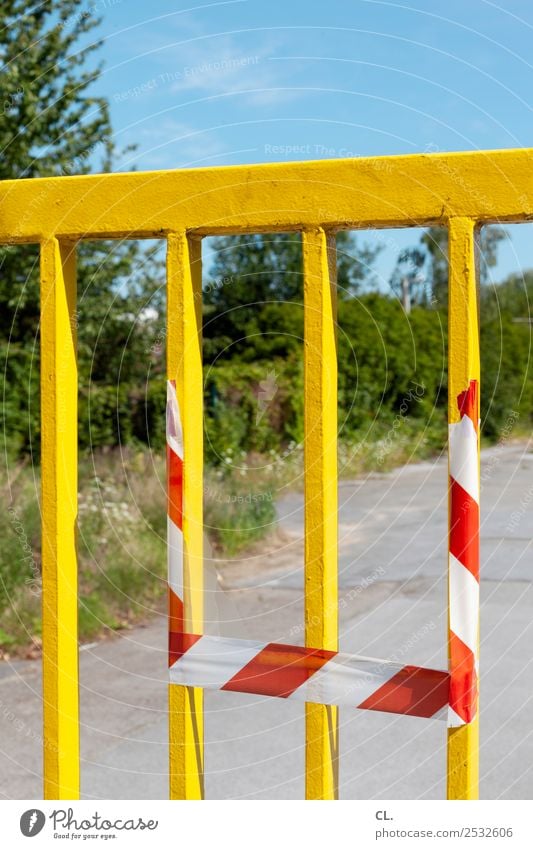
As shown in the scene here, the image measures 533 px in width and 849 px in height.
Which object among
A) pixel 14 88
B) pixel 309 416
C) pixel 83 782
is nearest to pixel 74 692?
pixel 309 416

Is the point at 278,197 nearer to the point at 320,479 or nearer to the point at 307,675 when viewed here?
the point at 320,479

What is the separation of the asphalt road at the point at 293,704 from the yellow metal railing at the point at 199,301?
0.82 ft

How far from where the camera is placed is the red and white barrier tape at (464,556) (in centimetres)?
141

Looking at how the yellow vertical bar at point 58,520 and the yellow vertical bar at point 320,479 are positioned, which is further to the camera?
the yellow vertical bar at point 58,520

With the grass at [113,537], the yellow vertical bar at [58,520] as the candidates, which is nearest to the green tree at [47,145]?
the grass at [113,537]

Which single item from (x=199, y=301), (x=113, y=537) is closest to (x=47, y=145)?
(x=113, y=537)

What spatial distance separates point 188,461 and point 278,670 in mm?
371

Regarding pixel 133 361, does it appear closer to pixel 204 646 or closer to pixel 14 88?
pixel 14 88

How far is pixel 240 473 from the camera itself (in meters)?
9.66

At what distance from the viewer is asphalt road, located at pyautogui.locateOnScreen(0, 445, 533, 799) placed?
12.3ft

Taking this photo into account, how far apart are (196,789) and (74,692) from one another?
0.91 feet

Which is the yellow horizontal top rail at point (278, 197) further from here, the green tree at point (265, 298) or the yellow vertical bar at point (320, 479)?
the green tree at point (265, 298)

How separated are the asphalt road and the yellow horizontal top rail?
2.01 feet

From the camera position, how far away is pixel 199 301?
163 cm
